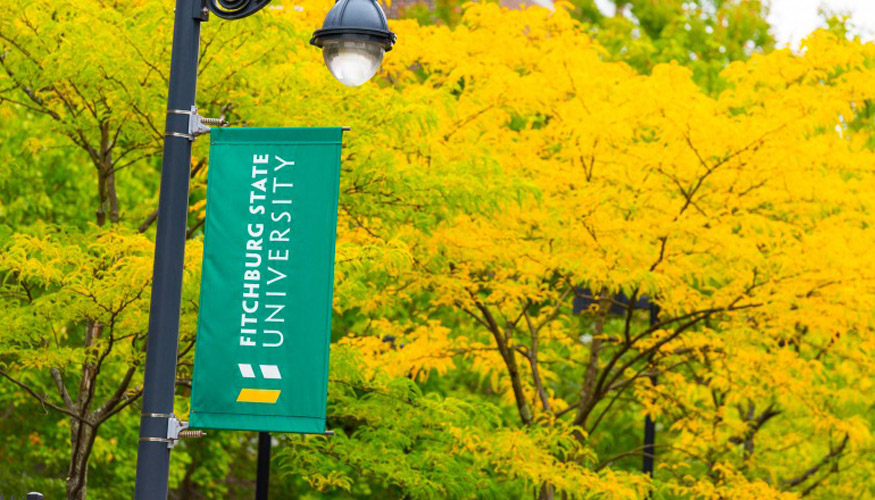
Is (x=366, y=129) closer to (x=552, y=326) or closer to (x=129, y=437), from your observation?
(x=552, y=326)

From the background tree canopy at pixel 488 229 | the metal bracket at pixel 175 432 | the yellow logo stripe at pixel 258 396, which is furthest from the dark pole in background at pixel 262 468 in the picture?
the yellow logo stripe at pixel 258 396

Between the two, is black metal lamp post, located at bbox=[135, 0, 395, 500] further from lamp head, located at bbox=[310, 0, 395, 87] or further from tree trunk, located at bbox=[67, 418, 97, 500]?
tree trunk, located at bbox=[67, 418, 97, 500]

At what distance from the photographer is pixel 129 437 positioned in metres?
21.4

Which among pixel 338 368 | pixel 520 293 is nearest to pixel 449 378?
pixel 520 293

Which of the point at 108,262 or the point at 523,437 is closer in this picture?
the point at 108,262

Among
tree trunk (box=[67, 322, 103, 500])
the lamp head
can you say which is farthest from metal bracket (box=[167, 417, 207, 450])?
tree trunk (box=[67, 322, 103, 500])

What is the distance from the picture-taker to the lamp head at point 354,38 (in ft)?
22.7

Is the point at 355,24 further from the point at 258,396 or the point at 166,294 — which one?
the point at 258,396

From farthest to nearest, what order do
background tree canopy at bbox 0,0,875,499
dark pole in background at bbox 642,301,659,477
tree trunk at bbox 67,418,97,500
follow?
1. dark pole in background at bbox 642,301,659,477
2. tree trunk at bbox 67,418,97,500
3. background tree canopy at bbox 0,0,875,499

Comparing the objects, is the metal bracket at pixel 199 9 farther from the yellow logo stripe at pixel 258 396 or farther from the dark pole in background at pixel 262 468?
the dark pole in background at pixel 262 468

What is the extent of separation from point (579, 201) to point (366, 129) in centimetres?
370

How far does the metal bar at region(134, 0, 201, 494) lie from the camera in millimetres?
6930

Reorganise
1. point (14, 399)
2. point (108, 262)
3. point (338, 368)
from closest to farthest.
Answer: point (108, 262) → point (338, 368) → point (14, 399)

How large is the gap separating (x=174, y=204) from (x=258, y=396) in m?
1.20
